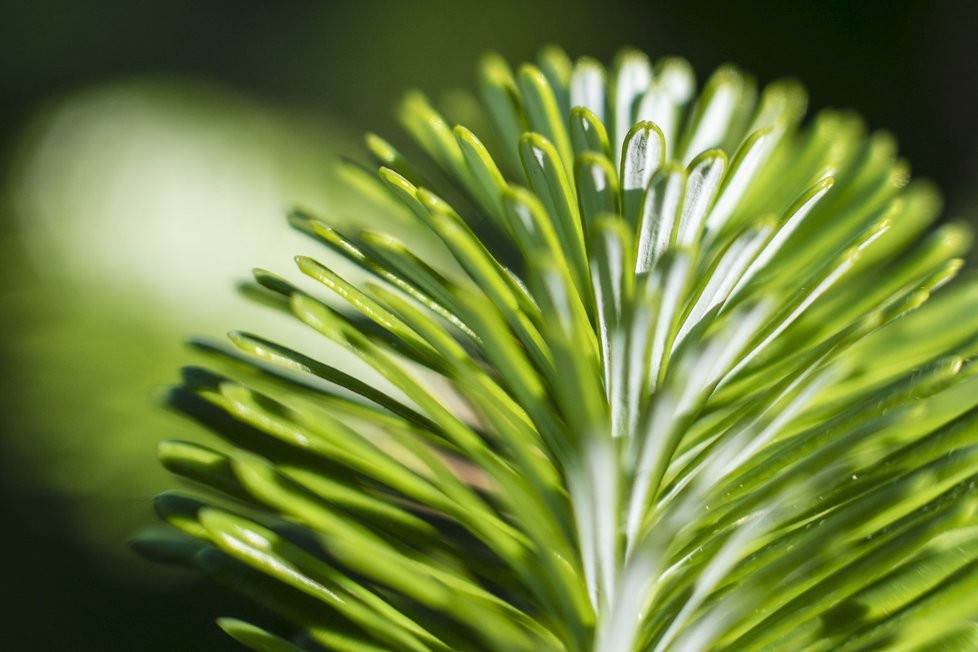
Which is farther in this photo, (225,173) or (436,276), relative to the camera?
(225,173)

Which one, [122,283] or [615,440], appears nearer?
[615,440]

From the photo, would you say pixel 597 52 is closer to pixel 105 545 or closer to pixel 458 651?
pixel 105 545

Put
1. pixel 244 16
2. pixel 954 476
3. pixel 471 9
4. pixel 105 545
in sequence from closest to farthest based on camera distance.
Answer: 1. pixel 954 476
2. pixel 105 545
3. pixel 471 9
4. pixel 244 16

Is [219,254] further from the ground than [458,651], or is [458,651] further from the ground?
[219,254]

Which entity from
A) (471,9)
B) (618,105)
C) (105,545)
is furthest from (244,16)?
(618,105)

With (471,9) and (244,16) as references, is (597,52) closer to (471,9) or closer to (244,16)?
(471,9)

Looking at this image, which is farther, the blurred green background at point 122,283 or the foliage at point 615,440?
the blurred green background at point 122,283

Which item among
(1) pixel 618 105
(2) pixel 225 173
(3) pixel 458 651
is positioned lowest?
(3) pixel 458 651

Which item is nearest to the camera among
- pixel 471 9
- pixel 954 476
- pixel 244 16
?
pixel 954 476

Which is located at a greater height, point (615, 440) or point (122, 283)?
point (122, 283)

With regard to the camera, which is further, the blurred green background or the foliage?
the blurred green background
